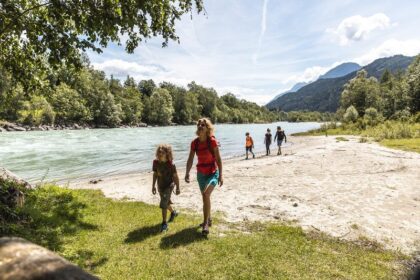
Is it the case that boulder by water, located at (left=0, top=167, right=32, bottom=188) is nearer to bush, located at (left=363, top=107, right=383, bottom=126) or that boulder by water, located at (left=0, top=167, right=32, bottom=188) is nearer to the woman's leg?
the woman's leg

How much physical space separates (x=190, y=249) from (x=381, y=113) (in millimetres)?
82319

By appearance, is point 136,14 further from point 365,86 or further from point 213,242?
point 365,86

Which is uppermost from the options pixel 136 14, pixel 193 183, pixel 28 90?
pixel 136 14

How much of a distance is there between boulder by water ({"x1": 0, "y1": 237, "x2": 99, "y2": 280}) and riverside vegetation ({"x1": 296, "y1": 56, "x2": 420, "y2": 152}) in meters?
45.3

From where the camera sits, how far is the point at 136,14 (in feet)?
28.9

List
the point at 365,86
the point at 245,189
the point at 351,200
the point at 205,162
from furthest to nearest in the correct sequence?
the point at 365,86
the point at 245,189
the point at 351,200
the point at 205,162

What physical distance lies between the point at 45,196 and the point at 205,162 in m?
6.68

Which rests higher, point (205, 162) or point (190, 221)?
point (205, 162)

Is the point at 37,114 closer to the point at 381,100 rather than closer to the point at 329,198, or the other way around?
the point at 329,198

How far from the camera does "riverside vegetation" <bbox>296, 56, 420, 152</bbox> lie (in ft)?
149

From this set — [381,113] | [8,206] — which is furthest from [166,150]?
[381,113]

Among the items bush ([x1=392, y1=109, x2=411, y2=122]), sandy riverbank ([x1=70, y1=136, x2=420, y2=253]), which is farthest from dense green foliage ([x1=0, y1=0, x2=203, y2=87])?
bush ([x1=392, y1=109, x2=411, y2=122])

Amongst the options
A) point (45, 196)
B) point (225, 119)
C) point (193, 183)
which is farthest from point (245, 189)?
point (225, 119)

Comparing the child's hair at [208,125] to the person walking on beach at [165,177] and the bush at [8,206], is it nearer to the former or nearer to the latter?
the person walking on beach at [165,177]
